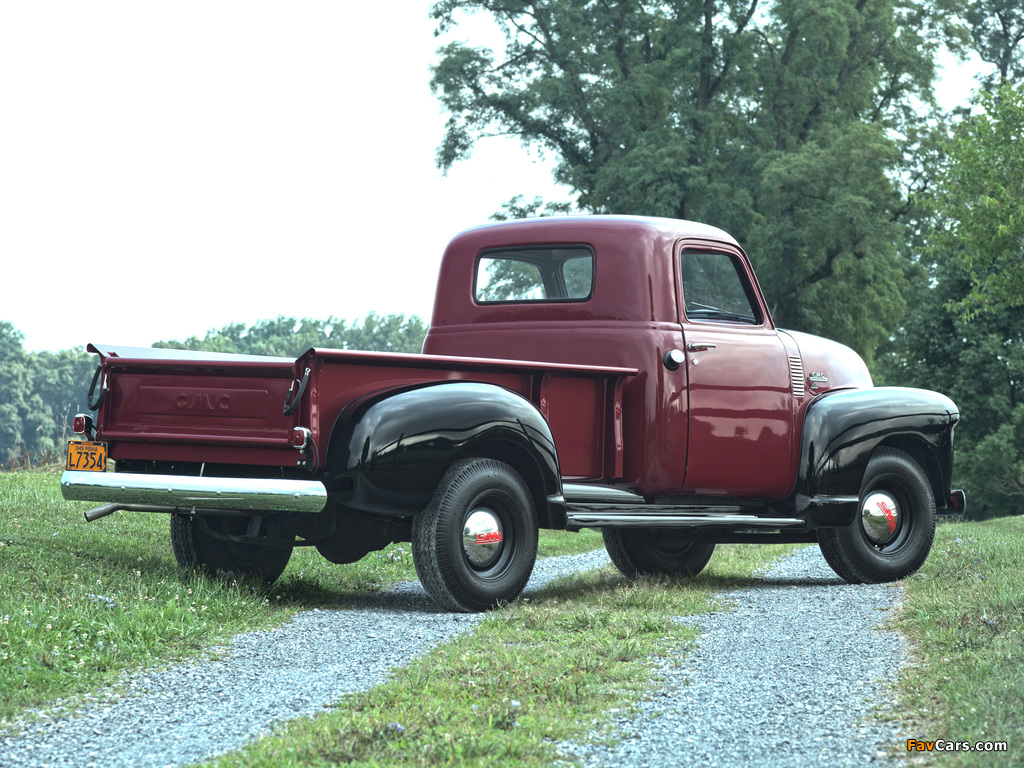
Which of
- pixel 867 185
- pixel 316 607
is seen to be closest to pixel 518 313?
pixel 316 607

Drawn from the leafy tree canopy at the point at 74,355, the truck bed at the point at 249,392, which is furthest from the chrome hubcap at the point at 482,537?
the leafy tree canopy at the point at 74,355

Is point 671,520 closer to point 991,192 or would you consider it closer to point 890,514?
point 890,514

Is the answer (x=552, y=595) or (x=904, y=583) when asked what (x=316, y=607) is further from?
(x=904, y=583)

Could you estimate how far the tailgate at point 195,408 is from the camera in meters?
Result: 5.82

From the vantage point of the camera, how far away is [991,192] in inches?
842

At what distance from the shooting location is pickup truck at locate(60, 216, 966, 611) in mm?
5895

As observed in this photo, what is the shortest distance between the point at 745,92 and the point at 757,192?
2944 mm

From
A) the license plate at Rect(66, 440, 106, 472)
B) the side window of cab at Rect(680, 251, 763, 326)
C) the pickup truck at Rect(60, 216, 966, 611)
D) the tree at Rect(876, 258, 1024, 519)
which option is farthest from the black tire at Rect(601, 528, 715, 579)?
the tree at Rect(876, 258, 1024, 519)

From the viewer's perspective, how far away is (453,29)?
102 ft

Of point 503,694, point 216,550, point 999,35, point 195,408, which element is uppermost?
point 999,35

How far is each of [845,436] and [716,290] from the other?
1.30 m

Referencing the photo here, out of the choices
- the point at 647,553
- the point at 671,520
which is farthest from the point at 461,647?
the point at 647,553

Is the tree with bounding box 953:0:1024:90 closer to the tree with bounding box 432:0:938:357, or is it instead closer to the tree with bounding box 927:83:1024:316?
the tree with bounding box 432:0:938:357

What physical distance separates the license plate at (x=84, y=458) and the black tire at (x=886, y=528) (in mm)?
4626
